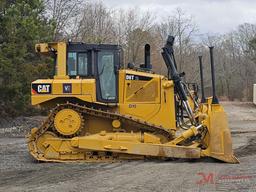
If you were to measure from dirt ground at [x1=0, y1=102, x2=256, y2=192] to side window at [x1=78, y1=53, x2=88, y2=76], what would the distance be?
7.15 feet

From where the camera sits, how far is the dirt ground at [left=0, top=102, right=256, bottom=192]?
27.1 ft

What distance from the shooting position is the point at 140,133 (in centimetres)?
1161

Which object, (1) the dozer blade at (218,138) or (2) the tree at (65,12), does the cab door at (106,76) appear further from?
(2) the tree at (65,12)

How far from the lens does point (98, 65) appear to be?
11.9m

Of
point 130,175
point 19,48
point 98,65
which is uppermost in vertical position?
point 19,48

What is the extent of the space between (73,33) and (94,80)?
1083 inches

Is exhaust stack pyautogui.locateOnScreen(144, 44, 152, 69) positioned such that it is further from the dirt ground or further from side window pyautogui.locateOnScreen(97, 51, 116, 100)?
the dirt ground

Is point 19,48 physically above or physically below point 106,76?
above

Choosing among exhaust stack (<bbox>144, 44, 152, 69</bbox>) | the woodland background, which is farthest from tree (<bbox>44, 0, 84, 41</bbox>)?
exhaust stack (<bbox>144, 44, 152, 69</bbox>)

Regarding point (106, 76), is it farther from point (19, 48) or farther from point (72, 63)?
point (19, 48)

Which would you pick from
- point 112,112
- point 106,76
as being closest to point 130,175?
point 112,112

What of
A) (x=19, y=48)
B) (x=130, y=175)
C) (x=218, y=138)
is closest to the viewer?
(x=130, y=175)

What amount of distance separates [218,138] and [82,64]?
140 inches

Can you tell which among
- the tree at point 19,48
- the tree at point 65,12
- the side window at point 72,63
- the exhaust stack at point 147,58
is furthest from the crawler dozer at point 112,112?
the tree at point 65,12
